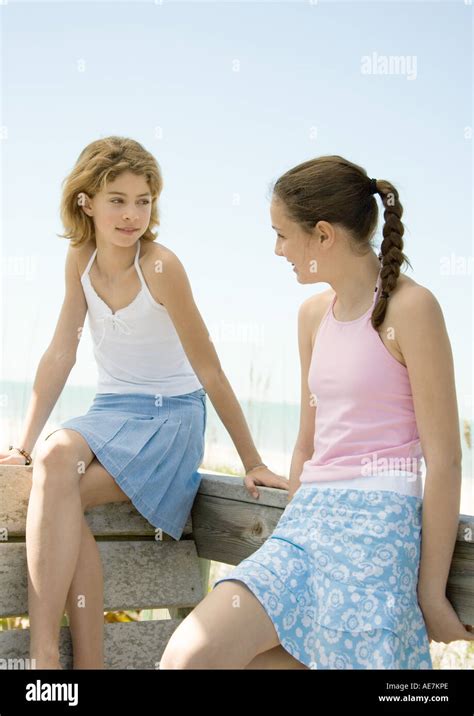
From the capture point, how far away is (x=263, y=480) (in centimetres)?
264

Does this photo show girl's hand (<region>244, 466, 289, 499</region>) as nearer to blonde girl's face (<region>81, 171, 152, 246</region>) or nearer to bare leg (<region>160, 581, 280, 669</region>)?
bare leg (<region>160, 581, 280, 669</region>)

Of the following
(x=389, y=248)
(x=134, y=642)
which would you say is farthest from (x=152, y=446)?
(x=389, y=248)

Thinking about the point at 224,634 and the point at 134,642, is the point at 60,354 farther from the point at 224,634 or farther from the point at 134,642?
the point at 224,634

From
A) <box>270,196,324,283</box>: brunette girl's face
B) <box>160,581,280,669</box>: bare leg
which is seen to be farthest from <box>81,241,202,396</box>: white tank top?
<box>160,581,280,669</box>: bare leg

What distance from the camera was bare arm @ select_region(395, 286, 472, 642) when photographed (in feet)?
6.67

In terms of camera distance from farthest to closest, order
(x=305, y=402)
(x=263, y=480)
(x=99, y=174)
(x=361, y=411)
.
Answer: (x=99, y=174), (x=263, y=480), (x=305, y=402), (x=361, y=411)

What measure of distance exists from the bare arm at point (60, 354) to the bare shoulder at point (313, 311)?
2.72ft

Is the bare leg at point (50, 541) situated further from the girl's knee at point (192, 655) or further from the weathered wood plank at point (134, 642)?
the girl's knee at point (192, 655)

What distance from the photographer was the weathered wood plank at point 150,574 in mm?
2732

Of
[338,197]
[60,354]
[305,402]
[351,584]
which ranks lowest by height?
[351,584]

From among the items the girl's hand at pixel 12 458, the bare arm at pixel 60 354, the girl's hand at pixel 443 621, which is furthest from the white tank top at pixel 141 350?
the girl's hand at pixel 443 621

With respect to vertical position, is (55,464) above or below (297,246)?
below

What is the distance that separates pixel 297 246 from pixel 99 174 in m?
0.85
